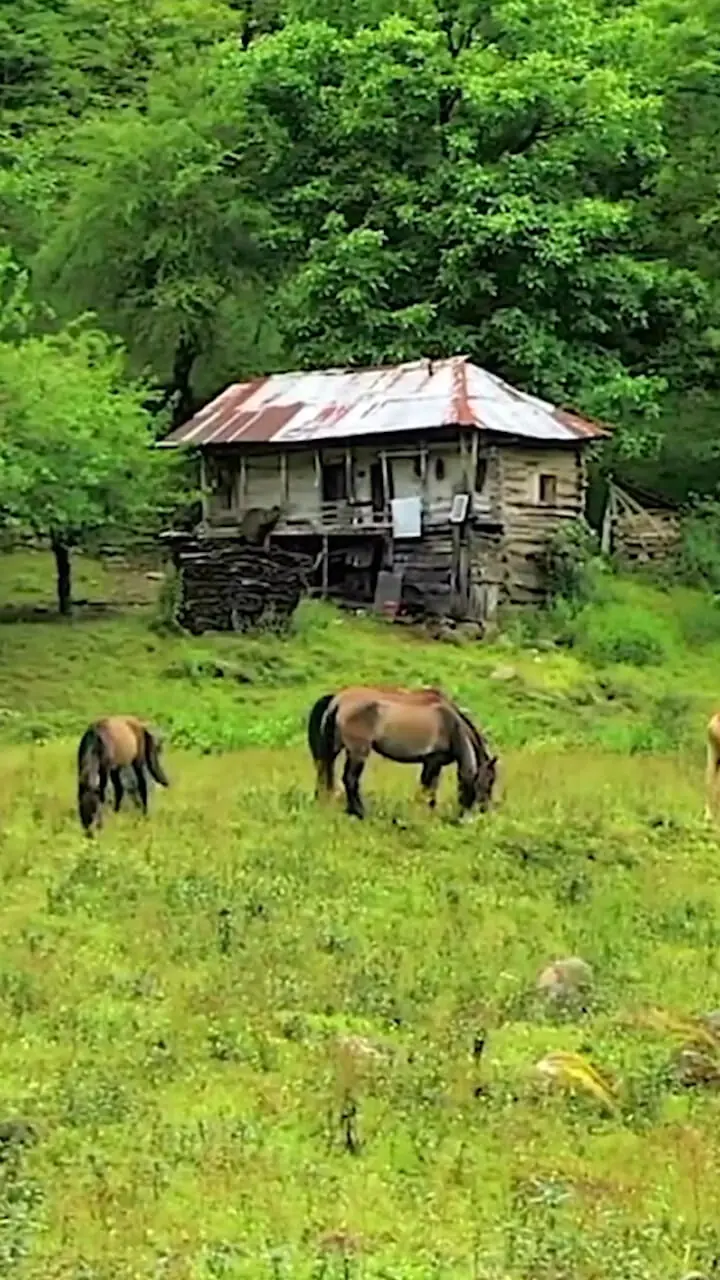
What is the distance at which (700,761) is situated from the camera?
2444 cm

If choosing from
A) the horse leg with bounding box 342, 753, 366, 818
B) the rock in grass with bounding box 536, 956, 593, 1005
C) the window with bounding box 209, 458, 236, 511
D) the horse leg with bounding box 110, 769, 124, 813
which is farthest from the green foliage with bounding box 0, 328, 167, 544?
the rock in grass with bounding box 536, 956, 593, 1005

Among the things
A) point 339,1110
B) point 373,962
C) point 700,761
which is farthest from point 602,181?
point 339,1110

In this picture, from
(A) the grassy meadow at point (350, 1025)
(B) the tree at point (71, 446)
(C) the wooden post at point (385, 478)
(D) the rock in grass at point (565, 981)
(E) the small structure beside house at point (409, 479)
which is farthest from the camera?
(C) the wooden post at point (385, 478)

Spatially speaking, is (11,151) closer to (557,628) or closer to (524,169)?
(524,169)

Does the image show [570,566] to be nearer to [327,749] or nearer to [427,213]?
[427,213]

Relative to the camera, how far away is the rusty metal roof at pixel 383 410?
37094mm

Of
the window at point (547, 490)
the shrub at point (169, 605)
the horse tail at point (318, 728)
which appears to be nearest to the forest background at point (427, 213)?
the window at point (547, 490)

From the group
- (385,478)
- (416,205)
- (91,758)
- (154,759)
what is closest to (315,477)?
(385,478)

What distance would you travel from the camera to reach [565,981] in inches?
525

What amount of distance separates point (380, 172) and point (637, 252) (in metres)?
5.79

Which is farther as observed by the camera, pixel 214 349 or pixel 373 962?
pixel 214 349

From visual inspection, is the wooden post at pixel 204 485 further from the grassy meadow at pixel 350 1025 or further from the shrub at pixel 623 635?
the grassy meadow at pixel 350 1025

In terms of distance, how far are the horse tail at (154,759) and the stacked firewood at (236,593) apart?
1473cm

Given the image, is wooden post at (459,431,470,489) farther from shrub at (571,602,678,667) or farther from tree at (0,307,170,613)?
tree at (0,307,170,613)
